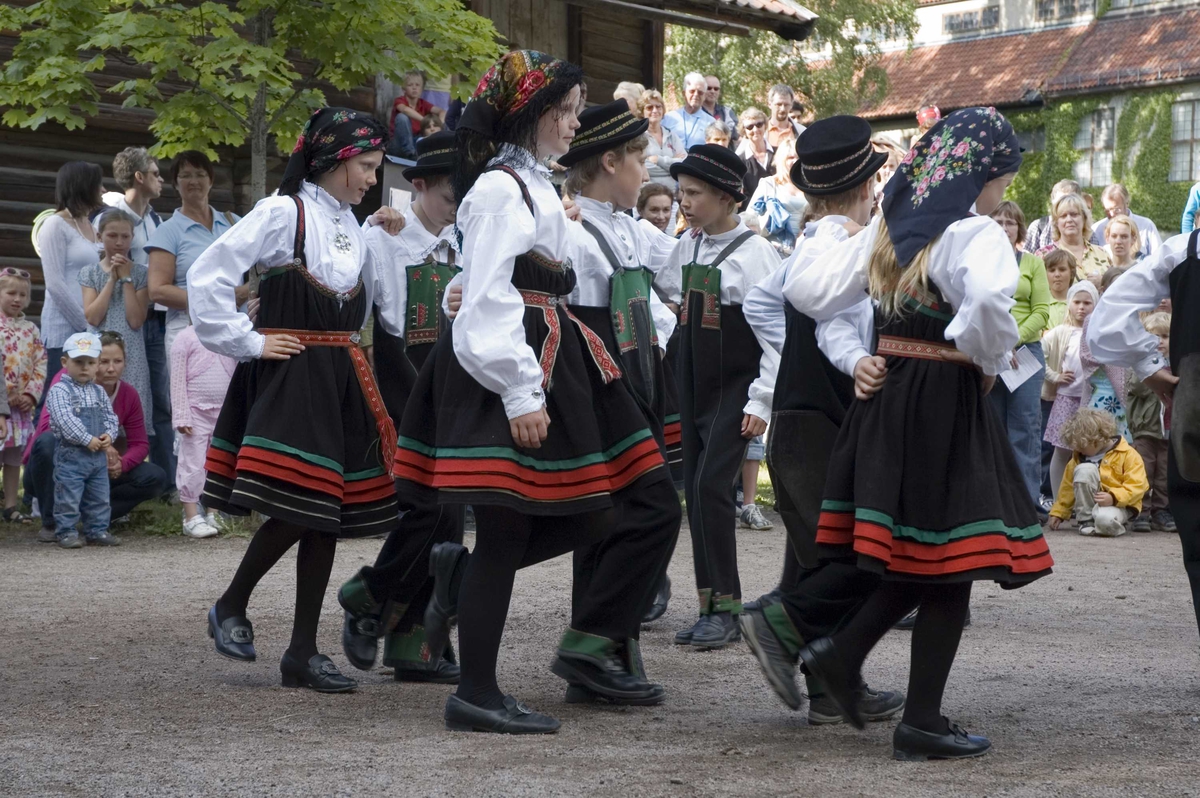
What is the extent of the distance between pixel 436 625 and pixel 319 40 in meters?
6.12

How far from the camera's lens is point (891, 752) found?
394 centimetres

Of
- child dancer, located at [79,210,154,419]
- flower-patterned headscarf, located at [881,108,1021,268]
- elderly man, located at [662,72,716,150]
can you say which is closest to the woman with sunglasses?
elderly man, located at [662,72,716,150]

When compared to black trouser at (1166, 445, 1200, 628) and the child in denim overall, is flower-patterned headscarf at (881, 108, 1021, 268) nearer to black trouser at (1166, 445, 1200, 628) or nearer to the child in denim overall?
black trouser at (1166, 445, 1200, 628)

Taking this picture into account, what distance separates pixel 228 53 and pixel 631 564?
589 centimetres

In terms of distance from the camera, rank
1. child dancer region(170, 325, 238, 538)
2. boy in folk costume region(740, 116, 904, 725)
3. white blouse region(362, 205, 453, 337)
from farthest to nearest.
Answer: child dancer region(170, 325, 238, 538) < white blouse region(362, 205, 453, 337) < boy in folk costume region(740, 116, 904, 725)

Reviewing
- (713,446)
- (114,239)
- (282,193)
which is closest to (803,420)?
(713,446)

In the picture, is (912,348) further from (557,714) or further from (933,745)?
(557,714)

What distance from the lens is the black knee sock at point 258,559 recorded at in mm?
4816

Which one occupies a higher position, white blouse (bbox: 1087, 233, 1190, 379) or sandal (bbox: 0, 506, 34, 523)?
white blouse (bbox: 1087, 233, 1190, 379)

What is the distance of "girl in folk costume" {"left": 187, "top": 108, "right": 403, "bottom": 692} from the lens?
15.3 ft

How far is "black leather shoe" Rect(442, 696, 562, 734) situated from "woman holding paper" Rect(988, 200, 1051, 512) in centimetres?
534

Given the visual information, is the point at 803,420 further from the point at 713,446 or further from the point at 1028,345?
the point at 1028,345

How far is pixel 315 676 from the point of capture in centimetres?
473

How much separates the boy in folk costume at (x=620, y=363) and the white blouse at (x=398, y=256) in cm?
Result: 75
